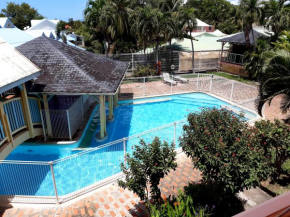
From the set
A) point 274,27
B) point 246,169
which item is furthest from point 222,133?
point 274,27

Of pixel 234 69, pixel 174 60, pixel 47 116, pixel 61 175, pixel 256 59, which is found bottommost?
pixel 61 175

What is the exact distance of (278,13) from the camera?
20.5m

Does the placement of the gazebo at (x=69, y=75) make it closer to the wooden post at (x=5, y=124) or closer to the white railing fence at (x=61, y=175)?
the wooden post at (x=5, y=124)

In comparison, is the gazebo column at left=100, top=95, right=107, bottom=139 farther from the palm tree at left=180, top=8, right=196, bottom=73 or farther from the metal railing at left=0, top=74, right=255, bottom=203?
the palm tree at left=180, top=8, right=196, bottom=73

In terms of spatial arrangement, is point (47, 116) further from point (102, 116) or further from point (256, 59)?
point (256, 59)

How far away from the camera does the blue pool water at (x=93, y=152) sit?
25.0ft

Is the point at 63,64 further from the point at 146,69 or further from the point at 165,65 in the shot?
the point at 165,65

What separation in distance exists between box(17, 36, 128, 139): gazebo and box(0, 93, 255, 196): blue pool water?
115 centimetres

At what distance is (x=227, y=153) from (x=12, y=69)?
312 inches

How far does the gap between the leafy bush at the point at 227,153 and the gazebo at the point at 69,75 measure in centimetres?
596

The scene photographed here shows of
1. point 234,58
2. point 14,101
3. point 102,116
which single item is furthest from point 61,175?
point 234,58

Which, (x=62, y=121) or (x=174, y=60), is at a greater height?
(x=174, y=60)

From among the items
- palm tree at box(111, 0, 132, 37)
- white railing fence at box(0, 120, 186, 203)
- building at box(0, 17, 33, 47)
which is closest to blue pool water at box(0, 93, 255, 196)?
white railing fence at box(0, 120, 186, 203)

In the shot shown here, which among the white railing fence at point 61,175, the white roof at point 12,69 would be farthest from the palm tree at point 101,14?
the white railing fence at point 61,175
